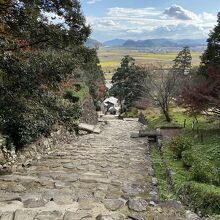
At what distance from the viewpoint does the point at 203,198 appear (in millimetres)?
6160

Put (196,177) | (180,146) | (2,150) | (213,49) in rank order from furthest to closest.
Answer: (213,49) < (180,146) < (2,150) < (196,177)

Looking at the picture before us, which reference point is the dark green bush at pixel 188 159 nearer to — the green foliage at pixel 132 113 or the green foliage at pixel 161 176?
the green foliage at pixel 161 176

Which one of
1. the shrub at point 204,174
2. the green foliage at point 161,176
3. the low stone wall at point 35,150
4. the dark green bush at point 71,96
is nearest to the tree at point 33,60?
the low stone wall at point 35,150

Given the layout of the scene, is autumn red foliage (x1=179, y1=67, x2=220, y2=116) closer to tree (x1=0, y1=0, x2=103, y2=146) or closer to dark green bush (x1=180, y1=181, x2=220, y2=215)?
tree (x1=0, y1=0, x2=103, y2=146)

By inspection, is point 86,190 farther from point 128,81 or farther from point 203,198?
point 128,81

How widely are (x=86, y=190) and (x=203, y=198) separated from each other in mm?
2347

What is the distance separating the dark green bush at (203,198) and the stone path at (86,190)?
66 cm

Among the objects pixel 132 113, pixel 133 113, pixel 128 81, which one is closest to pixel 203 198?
pixel 133 113

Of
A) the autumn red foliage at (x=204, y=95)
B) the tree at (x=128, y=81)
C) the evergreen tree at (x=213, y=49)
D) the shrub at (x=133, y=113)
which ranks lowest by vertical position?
the shrub at (x=133, y=113)

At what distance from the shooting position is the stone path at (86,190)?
17.7ft

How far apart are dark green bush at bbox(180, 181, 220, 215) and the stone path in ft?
2.17

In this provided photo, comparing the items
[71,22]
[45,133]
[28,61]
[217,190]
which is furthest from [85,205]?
[45,133]

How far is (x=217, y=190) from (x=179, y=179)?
2.01 meters

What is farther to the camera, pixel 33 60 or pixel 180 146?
pixel 180 146
